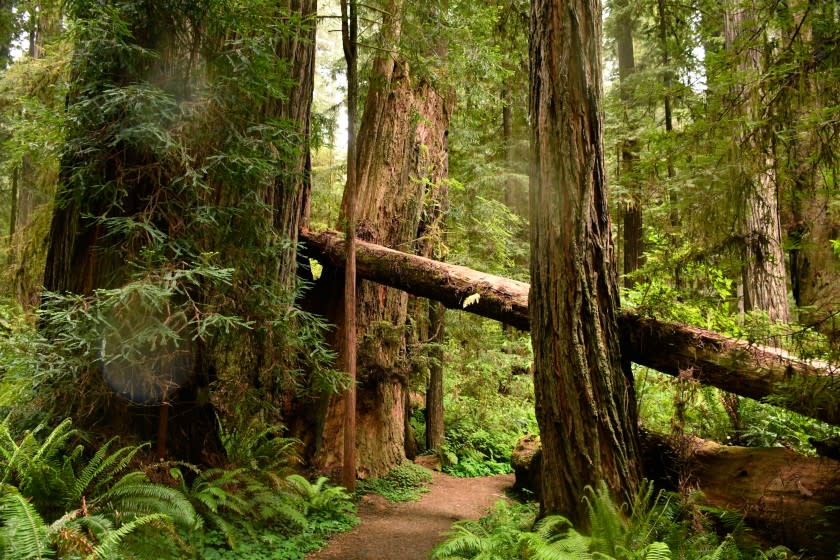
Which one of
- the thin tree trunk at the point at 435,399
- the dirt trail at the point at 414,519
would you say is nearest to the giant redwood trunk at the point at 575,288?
the dirt trail at the point at 414,519

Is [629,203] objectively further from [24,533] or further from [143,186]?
[24,533]

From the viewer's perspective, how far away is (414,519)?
6.70 metres

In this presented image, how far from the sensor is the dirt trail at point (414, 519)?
214 inches

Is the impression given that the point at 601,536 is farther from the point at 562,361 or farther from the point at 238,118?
the point at 238,118

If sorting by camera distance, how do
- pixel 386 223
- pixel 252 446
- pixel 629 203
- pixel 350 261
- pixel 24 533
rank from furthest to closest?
pixel 629 203 < pixel 386 223 < pixel 350 261 < pixel 252 446 < pixel 24 533

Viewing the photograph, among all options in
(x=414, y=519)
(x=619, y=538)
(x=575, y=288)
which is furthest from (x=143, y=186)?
(x=619, y=538)

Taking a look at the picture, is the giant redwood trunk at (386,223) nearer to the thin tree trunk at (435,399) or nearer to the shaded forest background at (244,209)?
the shaded forest background at (244,209)

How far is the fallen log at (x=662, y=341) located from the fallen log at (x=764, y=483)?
2.75 ft

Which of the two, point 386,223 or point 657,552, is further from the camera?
point 386,223

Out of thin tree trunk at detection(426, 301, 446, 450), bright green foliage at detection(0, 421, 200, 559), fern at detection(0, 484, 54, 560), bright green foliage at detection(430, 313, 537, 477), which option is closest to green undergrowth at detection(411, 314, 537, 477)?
bright green foliage at detection(430, 313, 537, 477)

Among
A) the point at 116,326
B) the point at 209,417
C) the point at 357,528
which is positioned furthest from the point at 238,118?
the point at 357,528

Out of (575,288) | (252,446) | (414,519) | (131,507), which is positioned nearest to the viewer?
(131,507)

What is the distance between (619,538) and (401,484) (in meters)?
4.41

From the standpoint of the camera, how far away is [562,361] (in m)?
4.92
